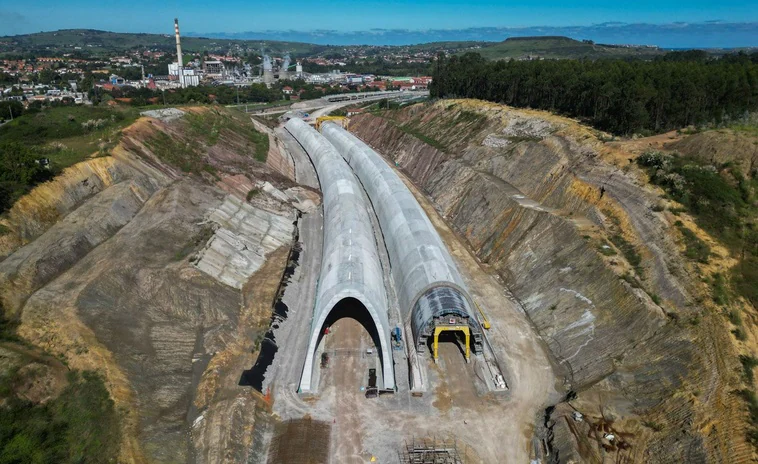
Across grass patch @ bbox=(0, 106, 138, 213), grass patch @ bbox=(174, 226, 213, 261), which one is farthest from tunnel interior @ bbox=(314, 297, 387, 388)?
grass patch @ bbox=(0, 106, 138, 213)

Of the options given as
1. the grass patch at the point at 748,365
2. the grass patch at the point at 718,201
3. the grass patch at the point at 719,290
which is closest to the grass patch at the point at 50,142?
the grass patch at the point at 748,365

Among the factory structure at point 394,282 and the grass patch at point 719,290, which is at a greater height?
the grass patch at point 719,290

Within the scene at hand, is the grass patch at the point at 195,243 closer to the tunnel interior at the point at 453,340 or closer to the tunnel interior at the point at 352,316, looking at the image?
the tunnel interior at the point at 352,316

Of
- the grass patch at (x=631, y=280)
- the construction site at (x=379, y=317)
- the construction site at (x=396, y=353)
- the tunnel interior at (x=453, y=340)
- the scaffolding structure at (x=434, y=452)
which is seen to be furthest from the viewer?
the tunnel interior at (x=453, y=340)

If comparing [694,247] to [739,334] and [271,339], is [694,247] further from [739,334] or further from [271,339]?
[271,339]

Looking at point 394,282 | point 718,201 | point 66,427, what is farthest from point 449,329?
point 718,201

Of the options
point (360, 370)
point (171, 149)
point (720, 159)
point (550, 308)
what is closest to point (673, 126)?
point (720, 159)

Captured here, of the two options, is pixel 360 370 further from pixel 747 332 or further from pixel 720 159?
pixel 720 159

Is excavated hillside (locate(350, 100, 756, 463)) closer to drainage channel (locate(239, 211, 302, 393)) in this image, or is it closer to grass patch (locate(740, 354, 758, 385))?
grass patch (locate(740, 354, 758, 385))
